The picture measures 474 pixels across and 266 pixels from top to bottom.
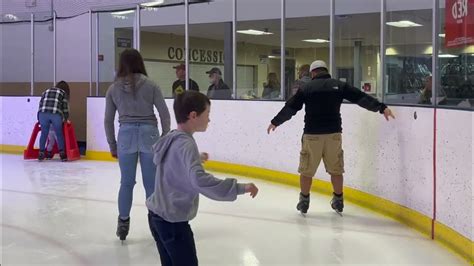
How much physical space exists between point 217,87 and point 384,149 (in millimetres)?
3098

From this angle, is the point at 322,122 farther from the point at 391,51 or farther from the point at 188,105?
the point at 188,105

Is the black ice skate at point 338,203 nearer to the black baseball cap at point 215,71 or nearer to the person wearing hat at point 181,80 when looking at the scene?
the black baseball cap at point 215,71

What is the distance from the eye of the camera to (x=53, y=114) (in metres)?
8.12

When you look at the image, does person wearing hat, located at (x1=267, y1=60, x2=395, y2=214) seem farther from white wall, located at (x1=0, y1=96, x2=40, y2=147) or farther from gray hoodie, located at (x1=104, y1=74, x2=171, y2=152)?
white wall, located at (x1=0, y1=96, x2=40, y2=147)

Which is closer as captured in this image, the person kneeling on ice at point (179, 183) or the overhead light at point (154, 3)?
the person kneeling on ice at point (179, 183)

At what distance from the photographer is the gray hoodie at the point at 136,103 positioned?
359 cm

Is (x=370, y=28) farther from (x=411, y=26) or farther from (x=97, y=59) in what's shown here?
(x=97, y=59)

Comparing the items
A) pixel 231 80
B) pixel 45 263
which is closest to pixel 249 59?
pixel 231 80

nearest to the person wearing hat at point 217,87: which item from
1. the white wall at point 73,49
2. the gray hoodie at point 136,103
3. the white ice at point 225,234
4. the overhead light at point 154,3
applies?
the overhead light at point 154,3

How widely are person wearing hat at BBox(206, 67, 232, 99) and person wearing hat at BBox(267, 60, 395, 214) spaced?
267cm

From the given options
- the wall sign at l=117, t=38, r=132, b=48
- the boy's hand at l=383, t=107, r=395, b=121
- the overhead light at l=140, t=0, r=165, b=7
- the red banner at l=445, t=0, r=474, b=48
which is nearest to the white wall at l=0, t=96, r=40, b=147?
the wall sign at l=117, t=38, r=132, b=48

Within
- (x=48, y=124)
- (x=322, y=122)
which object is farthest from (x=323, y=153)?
(x=48, y=124)

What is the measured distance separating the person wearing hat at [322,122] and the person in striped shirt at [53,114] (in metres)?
4.46

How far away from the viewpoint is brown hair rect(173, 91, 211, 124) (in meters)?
2.18
